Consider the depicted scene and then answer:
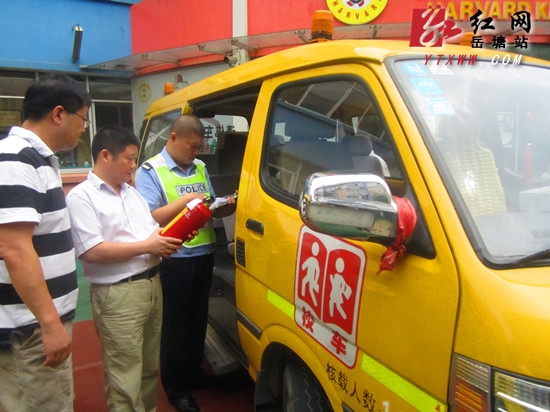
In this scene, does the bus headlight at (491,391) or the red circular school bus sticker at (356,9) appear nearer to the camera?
the bus headlight at (491,391)

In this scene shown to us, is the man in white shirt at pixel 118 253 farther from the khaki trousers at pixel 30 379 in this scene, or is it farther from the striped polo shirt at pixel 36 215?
the khaki trousers at pixel 30 379

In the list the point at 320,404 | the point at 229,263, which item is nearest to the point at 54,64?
the point at 229,263

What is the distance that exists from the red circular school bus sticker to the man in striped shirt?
22.2ft

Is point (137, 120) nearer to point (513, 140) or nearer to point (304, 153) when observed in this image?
point (304, 153)

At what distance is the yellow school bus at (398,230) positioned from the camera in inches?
45.9

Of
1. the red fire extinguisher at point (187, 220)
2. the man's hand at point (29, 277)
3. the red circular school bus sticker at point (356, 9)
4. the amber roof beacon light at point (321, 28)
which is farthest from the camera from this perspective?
the red circular school bus sticker at point (356, 9)

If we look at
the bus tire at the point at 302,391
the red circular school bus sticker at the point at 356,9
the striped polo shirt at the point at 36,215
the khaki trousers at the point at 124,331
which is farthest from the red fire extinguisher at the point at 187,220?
the red circular school bus sticker at the point at 356,9

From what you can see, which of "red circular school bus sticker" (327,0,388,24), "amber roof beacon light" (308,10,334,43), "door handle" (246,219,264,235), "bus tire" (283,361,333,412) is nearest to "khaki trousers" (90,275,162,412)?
Result: "door handle" (246,219,264,235)

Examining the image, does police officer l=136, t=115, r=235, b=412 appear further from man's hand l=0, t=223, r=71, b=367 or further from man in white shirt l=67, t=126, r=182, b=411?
man's hand l=0, t=223, r=71, b=367

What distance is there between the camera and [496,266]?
1.18 meters

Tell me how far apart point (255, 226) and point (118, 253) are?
2.15 ft

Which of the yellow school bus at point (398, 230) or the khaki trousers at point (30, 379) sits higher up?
the yellow school bus at point (398, 230)

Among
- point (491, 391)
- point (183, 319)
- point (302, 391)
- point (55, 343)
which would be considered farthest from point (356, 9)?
point (491, 391)

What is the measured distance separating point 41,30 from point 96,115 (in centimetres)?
224
